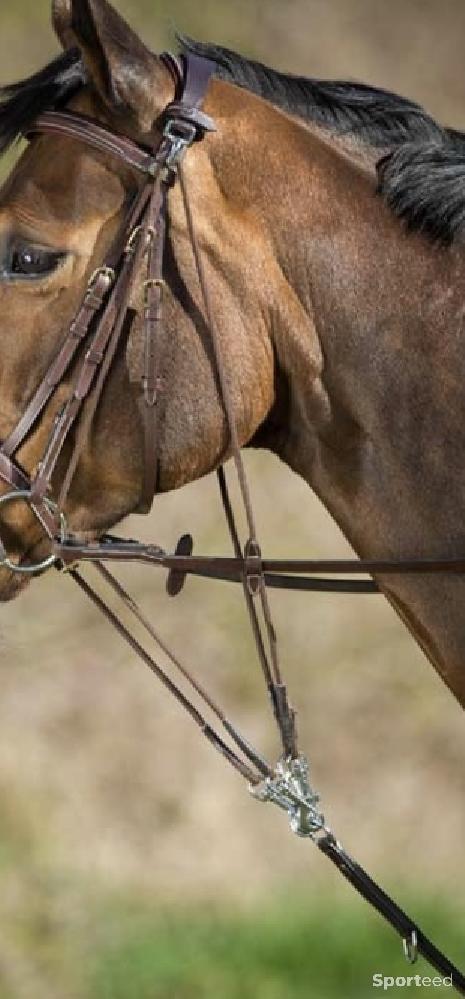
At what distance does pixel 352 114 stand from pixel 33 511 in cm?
78

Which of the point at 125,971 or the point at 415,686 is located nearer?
the point at 125,971

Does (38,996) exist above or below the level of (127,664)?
below

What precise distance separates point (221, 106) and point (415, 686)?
Answer: 412 cm

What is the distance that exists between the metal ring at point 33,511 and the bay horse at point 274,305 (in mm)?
33

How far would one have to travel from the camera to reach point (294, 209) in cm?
236

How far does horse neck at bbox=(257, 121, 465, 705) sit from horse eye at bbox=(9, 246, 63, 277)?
13.4 inches

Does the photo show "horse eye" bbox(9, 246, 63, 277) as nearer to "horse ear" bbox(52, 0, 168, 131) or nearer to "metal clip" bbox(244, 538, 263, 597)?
"horse ear" bbox(52, 0, 168, 131)

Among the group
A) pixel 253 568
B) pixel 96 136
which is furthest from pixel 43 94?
pixel 253 568

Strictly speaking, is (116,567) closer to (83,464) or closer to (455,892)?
(455,892)

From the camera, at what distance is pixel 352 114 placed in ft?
8.01

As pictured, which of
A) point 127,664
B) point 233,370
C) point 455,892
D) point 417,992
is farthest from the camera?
point 127,664

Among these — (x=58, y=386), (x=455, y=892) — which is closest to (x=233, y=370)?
(x=58, y=386)

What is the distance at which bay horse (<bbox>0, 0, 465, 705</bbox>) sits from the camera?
230 cm

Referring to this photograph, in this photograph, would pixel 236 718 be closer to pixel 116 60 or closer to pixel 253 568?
pixel 253 568
